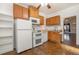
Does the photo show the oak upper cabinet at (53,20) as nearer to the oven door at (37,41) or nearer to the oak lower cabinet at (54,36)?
the oak lower cabinet at (54,36)

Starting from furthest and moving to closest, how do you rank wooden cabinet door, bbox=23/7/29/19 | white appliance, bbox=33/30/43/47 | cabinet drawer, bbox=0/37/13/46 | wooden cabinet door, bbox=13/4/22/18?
white appliance, bbox=33/30/43/47
wooden cabinet door, bbox=23/7/29/19
wooden cabinet door, bbox=13/4/22/18
cabinet drawer, bbox=0/37/13/46

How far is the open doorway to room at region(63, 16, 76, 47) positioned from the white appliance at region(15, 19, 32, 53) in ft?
2.69

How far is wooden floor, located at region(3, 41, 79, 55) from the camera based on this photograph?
1.59m

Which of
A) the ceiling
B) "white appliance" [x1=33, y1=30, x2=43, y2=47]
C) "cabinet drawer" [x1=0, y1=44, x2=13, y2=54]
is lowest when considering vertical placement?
"cabinet drawer" [x1=0, y1=44, x2=13, y2=54]

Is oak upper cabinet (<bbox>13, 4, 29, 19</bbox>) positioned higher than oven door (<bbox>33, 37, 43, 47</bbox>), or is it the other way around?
oak upper cabinet (<bbox>13, 4, 29, 19</bbox>)

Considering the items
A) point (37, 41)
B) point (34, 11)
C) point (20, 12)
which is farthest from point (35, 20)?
point (37, 41)

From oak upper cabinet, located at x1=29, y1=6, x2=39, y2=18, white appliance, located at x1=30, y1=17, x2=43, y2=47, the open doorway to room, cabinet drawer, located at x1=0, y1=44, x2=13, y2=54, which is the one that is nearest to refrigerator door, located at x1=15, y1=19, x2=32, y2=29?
white appliance, located at x1=30, y1=17, x2=43, y2=47

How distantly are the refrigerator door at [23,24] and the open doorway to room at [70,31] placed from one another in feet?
2.72

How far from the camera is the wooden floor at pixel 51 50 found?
5.23 ft

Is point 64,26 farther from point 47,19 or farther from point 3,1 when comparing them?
point 3,1

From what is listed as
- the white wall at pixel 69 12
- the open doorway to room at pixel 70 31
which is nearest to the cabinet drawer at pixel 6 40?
the white wall at pixel 69 12

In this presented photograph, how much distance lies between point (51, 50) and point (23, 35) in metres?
0.75

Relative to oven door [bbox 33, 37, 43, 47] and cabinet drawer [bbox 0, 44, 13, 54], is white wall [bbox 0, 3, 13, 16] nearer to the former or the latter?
cabinet drawer [bbox 0, 44, 13, 54]

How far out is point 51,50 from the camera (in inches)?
65.3
